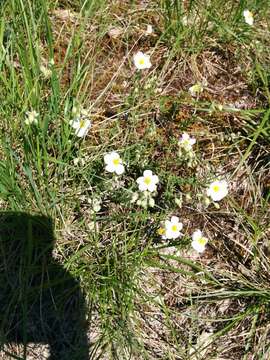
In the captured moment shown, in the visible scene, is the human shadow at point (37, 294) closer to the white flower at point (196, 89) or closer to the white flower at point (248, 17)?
the white flower at point (196, 89)

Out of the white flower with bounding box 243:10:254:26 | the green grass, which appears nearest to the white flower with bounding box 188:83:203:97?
the green grass

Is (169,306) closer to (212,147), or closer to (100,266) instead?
(100,266)

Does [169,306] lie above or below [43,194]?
below

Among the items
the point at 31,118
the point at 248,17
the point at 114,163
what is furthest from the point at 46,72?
the point at 248,17

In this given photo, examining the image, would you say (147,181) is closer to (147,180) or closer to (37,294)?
(147,180)

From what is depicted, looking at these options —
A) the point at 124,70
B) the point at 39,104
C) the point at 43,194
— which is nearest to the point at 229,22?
the point at 124,70

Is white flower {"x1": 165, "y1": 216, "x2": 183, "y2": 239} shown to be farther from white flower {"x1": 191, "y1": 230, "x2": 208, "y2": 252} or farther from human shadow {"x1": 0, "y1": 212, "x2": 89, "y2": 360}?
human shadow {"x1": 0, "y1": 212, "x2": 89, "y2": 360}
